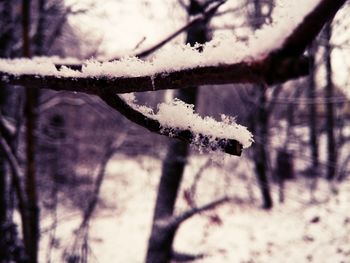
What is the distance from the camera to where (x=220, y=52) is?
682 millimetres

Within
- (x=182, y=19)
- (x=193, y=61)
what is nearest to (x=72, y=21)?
(x=182, y=19)

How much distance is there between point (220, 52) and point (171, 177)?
3.91 meters

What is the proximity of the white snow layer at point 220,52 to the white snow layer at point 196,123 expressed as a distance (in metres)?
0.15

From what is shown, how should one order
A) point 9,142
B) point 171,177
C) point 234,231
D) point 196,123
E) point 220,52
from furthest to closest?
point 234,231, point 171,177, point 9,142, point 196,123, point 220,52

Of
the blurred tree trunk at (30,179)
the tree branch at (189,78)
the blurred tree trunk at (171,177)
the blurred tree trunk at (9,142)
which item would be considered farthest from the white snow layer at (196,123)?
the blurred tree trunk at (171,177)

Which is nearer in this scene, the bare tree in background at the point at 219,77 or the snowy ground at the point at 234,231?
the bare tree in background at the point at 219,77

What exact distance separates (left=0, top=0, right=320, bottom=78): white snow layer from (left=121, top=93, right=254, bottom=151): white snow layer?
0.15 meters

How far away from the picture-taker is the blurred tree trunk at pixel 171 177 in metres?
3.93

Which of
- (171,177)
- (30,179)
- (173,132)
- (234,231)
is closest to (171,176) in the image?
(171,177)

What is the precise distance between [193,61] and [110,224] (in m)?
8.85

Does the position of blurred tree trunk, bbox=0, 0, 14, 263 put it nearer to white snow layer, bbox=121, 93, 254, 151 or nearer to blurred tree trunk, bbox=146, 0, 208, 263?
blurred tree trunk, bbox=146, 0, 208, 263

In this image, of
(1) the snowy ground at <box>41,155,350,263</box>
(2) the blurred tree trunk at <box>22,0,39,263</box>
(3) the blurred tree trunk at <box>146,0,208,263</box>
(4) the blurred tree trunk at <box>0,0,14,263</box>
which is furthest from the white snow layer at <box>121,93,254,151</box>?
(1) the snowy ground at <box>41,155,350,263</box>

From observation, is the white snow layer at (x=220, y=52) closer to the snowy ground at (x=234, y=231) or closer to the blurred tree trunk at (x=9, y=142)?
the blurred tree trunk at (x=9, y=142)

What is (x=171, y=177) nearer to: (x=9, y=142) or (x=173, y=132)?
(x=9, y=142)
